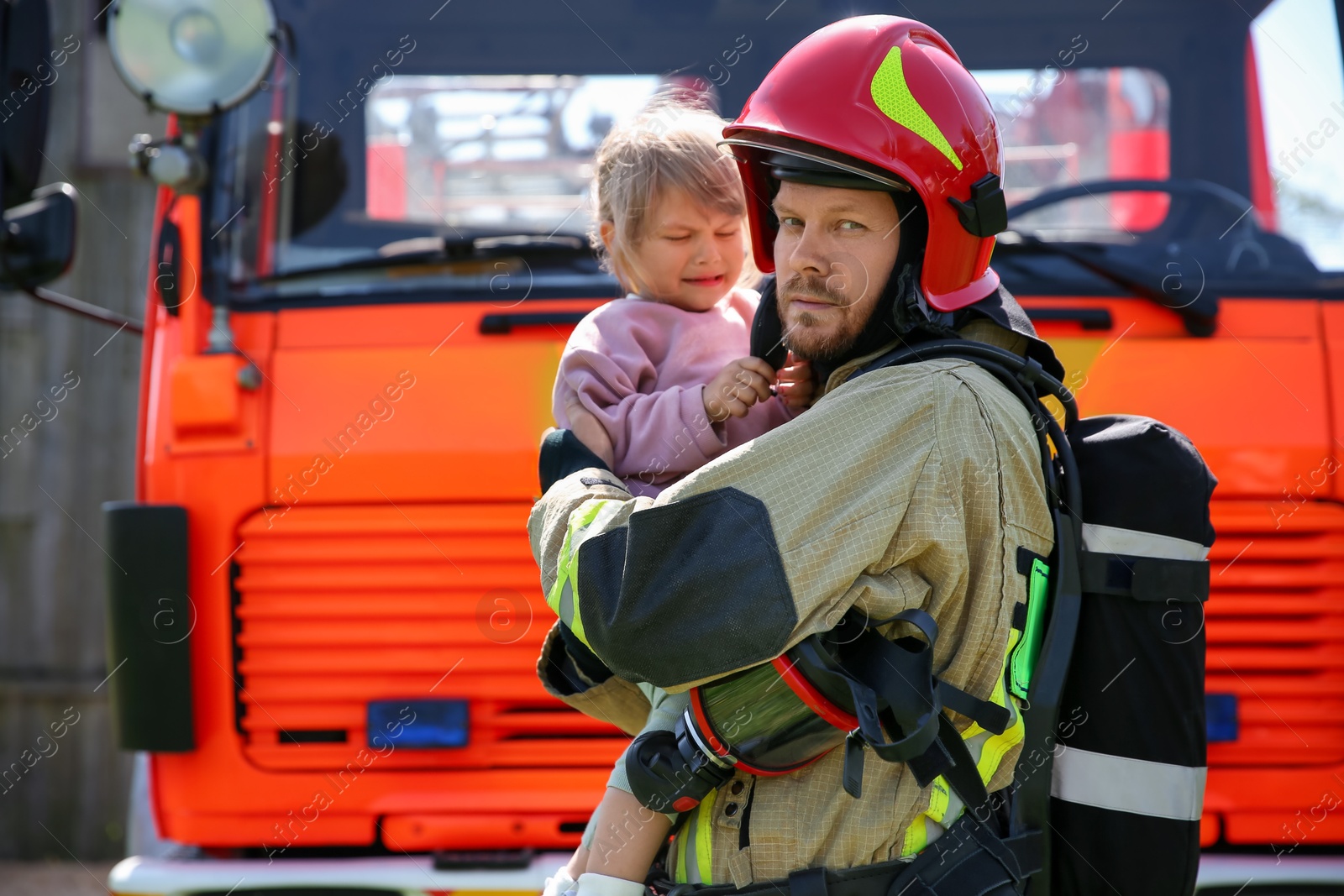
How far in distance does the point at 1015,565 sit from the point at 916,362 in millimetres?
314

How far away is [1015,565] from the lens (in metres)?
1.76

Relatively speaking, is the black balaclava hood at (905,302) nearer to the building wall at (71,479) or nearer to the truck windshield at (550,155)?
the truck windshield at (550,155)

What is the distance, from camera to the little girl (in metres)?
2.06

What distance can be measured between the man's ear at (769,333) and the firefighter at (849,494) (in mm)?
92

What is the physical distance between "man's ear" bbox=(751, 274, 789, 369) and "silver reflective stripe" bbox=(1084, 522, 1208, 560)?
1.91 ft

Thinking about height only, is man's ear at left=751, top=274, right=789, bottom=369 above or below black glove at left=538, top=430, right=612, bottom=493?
above

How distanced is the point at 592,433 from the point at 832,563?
66 cm

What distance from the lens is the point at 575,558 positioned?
5.76ft

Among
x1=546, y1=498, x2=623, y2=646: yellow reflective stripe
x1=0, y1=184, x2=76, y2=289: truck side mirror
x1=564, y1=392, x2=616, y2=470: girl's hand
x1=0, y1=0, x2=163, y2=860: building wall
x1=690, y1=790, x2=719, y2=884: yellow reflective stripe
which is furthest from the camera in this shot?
x1=0, y1=0, x2=163, y2=860: building wall

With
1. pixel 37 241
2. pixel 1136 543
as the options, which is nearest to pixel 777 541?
pixel 1136 543

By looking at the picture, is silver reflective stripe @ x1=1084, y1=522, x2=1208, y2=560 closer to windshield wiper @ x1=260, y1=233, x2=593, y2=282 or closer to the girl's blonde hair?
the girl's blonde hair

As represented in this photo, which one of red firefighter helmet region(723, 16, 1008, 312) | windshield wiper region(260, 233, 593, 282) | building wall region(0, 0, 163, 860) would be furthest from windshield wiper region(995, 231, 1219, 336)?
building wall region(0, 0, 163, 860)

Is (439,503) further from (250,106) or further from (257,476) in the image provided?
(250,106)

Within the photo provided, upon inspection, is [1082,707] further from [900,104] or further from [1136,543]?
[900,104]
